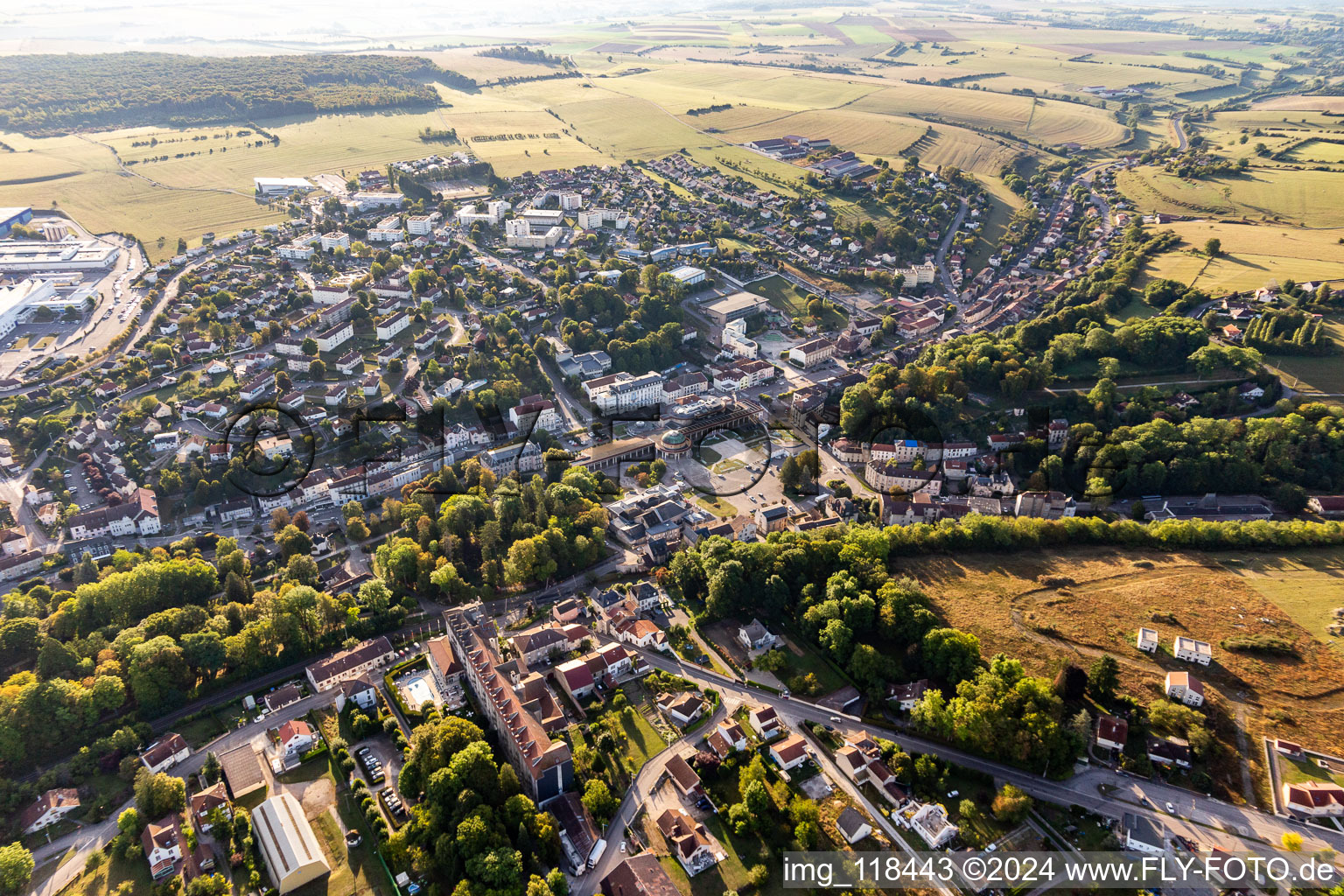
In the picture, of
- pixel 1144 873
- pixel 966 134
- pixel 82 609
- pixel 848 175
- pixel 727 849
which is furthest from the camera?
pixel 966 134

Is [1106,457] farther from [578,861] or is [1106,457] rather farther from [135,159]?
[135,159]

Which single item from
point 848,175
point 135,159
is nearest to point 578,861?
point 848,175

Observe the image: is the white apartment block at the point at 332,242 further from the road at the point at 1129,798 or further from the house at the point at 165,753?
the road at the point at 1129,798

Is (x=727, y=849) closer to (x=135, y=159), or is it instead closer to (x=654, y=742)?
(x=654, y=742)

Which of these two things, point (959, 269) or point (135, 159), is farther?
point (135, 159)

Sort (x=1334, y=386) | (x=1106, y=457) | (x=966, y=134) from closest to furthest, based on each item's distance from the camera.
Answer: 1. (x=1106, y=457)
2. (x=1334, y=386)
3. (x=966, y=134)

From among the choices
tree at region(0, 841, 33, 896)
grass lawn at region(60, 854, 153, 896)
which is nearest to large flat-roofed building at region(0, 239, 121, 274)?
tree at region(0, 841, 33, 896)
